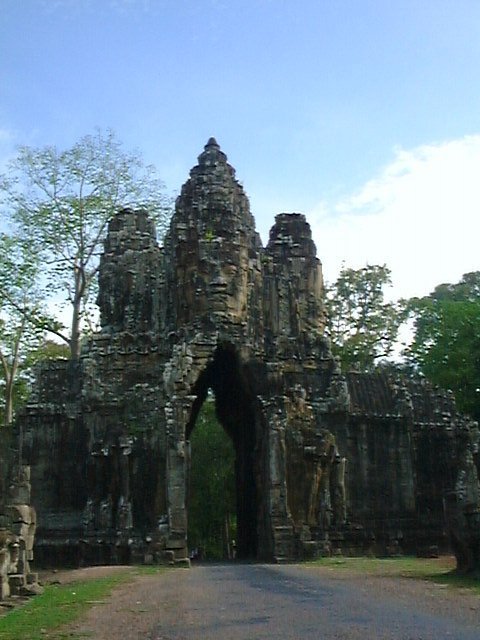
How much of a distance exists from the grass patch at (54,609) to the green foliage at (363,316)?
84.0ft

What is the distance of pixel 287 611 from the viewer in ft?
32.0

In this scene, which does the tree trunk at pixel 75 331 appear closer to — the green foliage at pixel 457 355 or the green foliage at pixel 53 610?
the green foliage at pixel 457 355

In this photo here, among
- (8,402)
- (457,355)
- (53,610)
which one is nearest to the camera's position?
(53,610)

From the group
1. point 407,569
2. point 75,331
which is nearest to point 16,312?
point 75,331

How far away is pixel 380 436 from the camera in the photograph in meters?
25.8

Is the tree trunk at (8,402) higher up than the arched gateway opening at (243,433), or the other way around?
the tree trunk at (8,402)

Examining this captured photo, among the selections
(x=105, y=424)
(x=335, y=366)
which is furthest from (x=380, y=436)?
(x=105, y=424)

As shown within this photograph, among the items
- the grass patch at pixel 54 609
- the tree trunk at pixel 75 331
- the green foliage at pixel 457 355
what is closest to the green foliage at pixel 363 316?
the green foliage at pixel 457 355

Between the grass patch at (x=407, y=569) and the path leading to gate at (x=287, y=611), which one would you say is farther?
the grass patch at (x=407, y=569)

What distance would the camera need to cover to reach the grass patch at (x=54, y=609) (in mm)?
8695

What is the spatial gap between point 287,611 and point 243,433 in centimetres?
1747

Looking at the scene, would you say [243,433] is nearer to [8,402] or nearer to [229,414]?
[229,414]

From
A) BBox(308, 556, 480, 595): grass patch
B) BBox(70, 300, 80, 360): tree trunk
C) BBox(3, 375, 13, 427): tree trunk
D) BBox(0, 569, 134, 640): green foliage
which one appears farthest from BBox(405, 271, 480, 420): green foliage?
BBox(0, 569, 134, 640): green foliage

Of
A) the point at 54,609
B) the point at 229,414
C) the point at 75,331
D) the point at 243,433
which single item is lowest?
the point at 54,609
